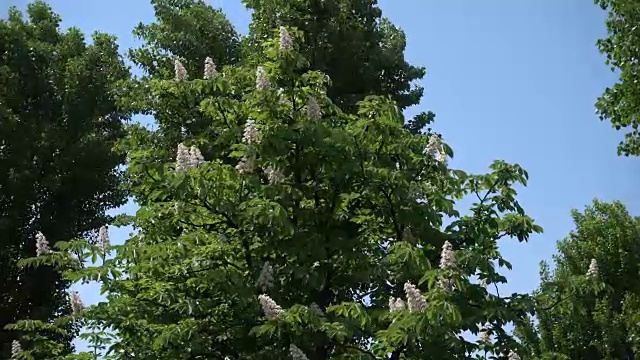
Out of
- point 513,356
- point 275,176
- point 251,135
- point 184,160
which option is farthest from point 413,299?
point 184,160

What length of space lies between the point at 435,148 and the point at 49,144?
46.3 feet

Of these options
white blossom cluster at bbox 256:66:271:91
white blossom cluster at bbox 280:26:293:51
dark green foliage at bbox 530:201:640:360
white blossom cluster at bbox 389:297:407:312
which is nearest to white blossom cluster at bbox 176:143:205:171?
white blossom cluster at bbox 256:66:271:91

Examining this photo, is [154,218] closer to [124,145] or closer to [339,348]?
[339,348]

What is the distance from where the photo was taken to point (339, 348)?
24.6 ft

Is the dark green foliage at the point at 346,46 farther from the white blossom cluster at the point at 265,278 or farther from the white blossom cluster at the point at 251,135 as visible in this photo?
the white blossom cluster at the point at 265,278

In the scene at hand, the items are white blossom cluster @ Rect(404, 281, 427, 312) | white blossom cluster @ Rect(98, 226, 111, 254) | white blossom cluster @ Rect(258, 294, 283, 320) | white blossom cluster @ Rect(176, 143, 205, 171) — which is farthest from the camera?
white blossom cluster @ Rect(98, 226, 111, 254)

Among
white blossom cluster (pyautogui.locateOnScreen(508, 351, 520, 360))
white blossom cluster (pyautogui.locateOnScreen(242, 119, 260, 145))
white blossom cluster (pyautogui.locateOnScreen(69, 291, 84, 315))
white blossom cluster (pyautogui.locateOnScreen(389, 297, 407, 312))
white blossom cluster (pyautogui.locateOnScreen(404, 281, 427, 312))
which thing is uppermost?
white blossom cluster (pyautogui.locateOnScreen(242, 119, 260, 145))

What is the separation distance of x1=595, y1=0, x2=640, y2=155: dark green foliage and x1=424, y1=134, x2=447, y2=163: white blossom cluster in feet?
23.9

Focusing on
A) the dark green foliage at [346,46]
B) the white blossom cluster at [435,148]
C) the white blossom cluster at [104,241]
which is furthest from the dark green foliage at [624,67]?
the white blossom cluster at [104,241]

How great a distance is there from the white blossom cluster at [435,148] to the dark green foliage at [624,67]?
729 centimetres

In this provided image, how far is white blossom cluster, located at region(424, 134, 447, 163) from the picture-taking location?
7.86 metres

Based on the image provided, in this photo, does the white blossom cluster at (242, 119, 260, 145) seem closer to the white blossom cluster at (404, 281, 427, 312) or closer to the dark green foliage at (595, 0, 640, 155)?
the white blossom cluster at (404, 281, 427, 312)

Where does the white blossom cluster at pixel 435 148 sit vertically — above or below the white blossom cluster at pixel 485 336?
above

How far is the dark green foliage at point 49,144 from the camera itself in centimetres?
1812
